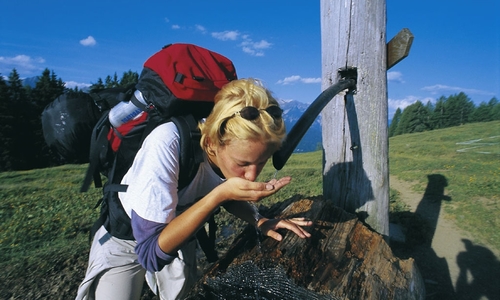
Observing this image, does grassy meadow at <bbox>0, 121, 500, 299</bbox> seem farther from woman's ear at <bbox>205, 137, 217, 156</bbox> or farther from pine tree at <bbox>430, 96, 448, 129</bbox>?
pine tree at <bbox>430, 96, 448, 129</bbox>

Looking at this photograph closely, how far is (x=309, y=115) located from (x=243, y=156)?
1099 millimetres

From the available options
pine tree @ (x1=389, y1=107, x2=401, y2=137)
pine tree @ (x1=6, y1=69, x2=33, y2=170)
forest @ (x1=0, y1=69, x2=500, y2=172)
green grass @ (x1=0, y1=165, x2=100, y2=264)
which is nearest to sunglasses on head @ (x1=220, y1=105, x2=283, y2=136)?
green grass @ (x1=0, y1=165, x2=100, y2=264)

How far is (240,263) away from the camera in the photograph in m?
2.21

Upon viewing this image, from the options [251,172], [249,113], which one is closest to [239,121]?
[249,113]

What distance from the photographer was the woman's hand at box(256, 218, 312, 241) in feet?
8.18

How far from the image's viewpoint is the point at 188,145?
1.93 meters

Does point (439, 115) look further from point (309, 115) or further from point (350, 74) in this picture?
point (309, 115)

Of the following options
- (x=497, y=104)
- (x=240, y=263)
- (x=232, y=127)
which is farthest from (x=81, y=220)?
(x=497, y=104)

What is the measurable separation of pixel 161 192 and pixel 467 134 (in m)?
16.2

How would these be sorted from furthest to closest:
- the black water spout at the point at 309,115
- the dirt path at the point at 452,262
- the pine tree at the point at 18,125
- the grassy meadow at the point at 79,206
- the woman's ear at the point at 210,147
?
1. the pine tree at the point at 18,125
2. the grassy meadow at the point at 79,206
3. the dirt path at the point at 452,262
4. the black water spout at the point at 309,115
5. the woman's ear at the point at 210,147

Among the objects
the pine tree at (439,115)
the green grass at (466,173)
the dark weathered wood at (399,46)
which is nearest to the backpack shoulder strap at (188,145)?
the dark weathered wood at (399,46)

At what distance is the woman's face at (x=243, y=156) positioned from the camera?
6.25 ft

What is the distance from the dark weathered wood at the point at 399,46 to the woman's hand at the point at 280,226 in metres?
1.89

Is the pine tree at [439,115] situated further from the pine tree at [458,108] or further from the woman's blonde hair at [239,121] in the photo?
the woman's blonde hair at [239,121]
